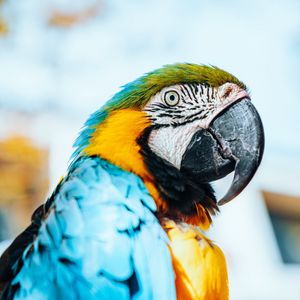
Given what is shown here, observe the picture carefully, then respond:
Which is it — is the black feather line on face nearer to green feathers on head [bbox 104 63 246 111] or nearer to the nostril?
green feathers on head [bbox 104 63 246 111]

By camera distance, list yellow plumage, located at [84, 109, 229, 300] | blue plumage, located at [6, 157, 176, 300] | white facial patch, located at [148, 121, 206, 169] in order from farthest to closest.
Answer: white facial patch, located at [148, 121, 206, 169] < yellow plumage, located at [84, 109, 229, 300] < blue plumage, located at [6, 157, 176, 300]

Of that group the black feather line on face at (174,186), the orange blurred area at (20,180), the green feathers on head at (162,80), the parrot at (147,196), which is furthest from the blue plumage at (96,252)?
the orange blurred area at (20,180)

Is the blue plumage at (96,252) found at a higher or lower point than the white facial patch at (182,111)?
lower

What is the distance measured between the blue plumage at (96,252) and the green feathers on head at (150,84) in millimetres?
343

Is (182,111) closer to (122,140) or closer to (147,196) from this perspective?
(122,140)

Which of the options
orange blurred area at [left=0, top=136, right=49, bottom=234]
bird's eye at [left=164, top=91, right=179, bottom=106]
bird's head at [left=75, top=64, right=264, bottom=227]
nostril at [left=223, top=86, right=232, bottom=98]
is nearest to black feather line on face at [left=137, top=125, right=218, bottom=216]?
bird's head at [left=75, top=64, right=264, bottom=227]

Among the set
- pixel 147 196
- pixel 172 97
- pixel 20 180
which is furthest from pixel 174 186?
pixel 20 180

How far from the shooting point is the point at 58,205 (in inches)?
70.1

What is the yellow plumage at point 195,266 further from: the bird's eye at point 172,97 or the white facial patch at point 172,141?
the bird's eye at point 172,97

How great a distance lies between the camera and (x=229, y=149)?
6.60 ft

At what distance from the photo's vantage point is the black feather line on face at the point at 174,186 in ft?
6.39

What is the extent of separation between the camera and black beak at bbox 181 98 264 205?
6.49ft

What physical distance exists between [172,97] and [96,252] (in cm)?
73

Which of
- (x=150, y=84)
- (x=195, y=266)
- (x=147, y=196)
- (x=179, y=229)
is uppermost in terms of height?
(x=150, y=84)
